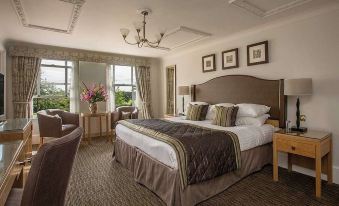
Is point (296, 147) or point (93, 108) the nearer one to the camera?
point (296, 147)

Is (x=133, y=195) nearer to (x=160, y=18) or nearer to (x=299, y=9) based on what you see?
(x=160, y=18)

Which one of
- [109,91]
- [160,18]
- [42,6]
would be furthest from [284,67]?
[109,91]

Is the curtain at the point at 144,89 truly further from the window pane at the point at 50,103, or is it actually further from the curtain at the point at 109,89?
the window pane at the point at 50,103

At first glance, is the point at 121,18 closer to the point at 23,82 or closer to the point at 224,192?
the point at 224,192

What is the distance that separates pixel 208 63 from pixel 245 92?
4.10 feet

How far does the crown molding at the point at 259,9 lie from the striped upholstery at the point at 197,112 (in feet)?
6.28

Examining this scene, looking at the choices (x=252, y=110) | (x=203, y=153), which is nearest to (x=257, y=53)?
(x=252, y=110)

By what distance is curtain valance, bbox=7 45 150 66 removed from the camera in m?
4.59

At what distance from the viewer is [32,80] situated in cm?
471

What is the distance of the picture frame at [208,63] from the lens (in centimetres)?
457

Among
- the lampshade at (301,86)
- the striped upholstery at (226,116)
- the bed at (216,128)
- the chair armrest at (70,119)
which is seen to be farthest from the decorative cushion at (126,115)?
the lampshade at (301,86)

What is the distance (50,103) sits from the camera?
17.5 ft

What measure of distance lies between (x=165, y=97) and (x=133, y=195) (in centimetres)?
419

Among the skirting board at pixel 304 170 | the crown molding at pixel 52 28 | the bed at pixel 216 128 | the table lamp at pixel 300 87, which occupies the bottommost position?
the skirting board at pixel 304 170
